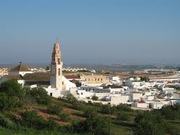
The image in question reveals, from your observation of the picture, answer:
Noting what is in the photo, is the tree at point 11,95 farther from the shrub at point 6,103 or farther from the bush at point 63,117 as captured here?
the bush at point 63,117

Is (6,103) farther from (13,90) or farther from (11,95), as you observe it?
(13,90)

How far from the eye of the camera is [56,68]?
51500mm

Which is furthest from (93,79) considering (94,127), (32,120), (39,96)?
(94,127)

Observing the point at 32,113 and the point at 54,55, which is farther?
the point at 54,55

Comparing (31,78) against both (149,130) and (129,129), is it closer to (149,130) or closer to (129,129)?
(129,129)

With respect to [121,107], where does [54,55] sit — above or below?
above

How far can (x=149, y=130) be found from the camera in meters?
23.8

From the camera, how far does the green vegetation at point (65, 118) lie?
19984 mm

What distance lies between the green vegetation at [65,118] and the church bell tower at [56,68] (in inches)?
272

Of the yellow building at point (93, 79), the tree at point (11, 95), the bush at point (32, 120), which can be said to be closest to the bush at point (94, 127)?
the bush at point (32, 120)

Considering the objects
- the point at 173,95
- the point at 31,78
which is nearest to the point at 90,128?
the point at 31,78

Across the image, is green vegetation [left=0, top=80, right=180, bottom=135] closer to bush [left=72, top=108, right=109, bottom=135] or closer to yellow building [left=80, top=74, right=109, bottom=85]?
bush [left=72, top=108, right=109, bottom=135]

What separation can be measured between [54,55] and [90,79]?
2573 cm

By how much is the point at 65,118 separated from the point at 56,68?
2120 cm
